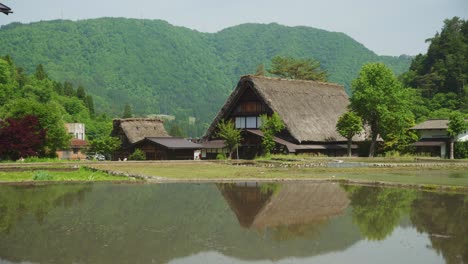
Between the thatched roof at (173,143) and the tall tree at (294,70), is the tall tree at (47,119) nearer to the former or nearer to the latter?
the thatched roof at (173,143)

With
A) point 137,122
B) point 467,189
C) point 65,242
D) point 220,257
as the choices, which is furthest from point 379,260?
point 137,122

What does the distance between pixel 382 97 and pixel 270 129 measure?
999 cm

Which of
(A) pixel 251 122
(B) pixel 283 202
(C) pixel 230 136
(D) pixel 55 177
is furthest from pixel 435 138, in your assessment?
(B) pixel 283 202

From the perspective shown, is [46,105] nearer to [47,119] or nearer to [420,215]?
[47,119]

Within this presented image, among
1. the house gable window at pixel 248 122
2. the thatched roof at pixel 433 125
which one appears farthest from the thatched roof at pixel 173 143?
the thatched roof at pixel 433 125

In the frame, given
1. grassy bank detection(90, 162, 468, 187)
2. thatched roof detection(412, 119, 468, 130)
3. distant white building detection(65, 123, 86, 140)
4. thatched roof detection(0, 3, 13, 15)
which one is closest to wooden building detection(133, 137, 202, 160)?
grassy bank detection(90, 162, 468, 187)

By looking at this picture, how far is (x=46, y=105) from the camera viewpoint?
4600cm

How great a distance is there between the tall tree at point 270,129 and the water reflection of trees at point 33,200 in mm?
25978

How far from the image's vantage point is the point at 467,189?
20.0 m

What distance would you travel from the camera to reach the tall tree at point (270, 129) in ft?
154

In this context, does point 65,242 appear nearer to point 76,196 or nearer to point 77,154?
point 76,196

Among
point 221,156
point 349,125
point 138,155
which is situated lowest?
point 221,156

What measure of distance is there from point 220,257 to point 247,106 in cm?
4431

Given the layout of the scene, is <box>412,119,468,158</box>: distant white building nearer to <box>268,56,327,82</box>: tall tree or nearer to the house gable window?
the house gable window
